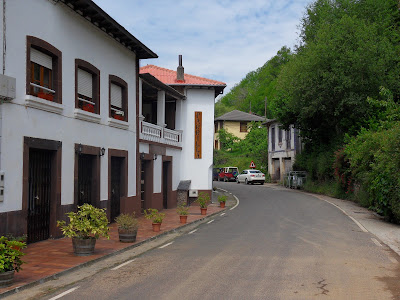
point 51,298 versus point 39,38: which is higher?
point 39,38

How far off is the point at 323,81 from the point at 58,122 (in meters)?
21.3

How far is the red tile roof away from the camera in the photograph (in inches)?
973

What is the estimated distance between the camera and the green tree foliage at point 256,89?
7719 centimetres

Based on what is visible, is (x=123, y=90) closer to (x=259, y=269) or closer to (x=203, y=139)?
(x=203, y=139)

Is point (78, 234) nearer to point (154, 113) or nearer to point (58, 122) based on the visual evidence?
point (58, 122)

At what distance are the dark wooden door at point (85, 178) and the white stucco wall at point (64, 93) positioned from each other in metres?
0.49

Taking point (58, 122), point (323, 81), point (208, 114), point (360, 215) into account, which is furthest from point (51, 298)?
point (323, 81)

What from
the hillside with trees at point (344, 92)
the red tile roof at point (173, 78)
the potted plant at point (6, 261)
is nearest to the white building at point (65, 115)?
the potted plant at point (6, 261)

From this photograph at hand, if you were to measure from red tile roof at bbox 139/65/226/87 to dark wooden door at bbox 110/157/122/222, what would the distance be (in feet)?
28.2

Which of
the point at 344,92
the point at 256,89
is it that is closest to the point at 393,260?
the point at 344,92

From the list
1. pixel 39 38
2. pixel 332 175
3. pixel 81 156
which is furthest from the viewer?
pixel 332 175

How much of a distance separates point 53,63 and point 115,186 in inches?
221

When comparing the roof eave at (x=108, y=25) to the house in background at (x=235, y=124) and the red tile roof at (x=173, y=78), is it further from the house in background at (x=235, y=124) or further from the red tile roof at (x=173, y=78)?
the house in background at (x=235, y=124)

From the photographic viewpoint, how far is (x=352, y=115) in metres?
30.0
